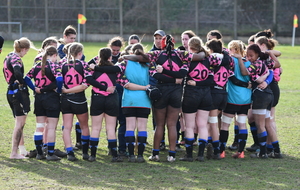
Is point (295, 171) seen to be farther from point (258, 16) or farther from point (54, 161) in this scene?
point (258, 16)

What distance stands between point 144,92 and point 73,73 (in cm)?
107

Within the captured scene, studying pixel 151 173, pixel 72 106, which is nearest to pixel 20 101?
pixel 72 106

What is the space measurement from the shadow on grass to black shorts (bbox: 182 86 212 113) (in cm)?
81

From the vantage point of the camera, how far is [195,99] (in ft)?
21.6

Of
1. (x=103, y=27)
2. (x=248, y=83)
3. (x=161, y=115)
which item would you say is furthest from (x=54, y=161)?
(x=103, y=27)

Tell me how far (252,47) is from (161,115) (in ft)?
5.65

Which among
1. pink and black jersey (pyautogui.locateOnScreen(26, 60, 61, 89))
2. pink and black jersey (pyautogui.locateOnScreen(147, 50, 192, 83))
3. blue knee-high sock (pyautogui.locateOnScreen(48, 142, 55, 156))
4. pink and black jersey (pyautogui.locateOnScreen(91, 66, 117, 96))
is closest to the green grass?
blue knee-high sock (pyautogui.locateOnScreen(48, 142, 55, 156))

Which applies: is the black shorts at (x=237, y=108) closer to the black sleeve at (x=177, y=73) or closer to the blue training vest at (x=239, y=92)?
the blue training vest at (x=239, y=92)

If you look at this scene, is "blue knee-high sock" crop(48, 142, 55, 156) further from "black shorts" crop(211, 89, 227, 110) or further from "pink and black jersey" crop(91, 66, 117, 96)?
"black shorts" crop(211, 89, 227, 110)

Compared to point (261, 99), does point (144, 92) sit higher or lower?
higher

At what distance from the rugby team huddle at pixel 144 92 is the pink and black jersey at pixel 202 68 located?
0.01m

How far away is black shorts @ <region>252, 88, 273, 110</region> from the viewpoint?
22.5ft

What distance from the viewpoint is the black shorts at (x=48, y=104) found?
6.59m

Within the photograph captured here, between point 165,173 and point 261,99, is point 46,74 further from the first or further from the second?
point 261,99
